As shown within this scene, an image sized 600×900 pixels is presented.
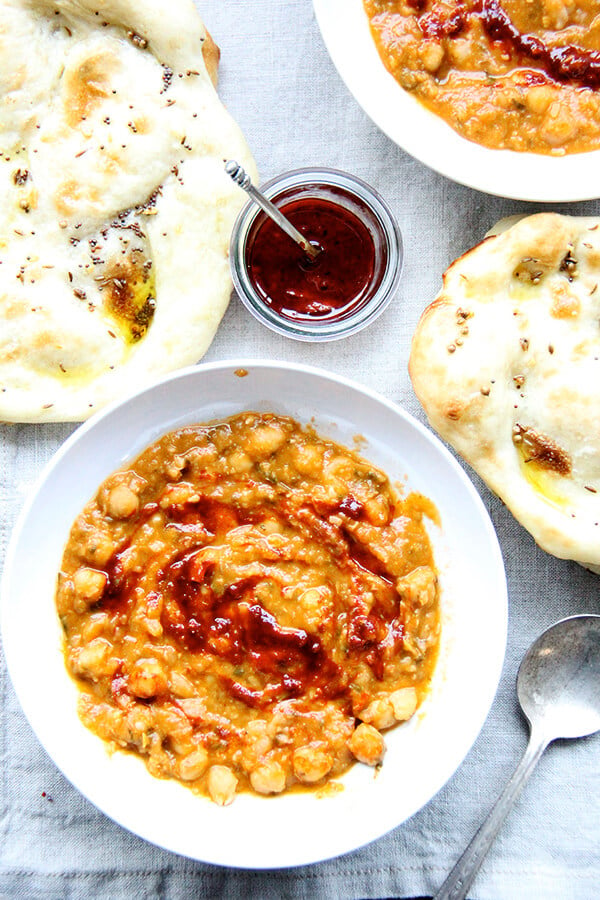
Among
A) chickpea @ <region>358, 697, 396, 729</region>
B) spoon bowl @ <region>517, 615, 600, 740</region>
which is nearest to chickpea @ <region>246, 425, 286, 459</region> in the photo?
chickpea @ <region>358, 697, 396, 729</region>

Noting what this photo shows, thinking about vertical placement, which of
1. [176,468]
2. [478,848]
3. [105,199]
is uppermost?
[105,199]

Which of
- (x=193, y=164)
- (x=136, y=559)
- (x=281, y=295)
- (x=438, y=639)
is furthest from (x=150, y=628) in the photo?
(x=193, y=164)

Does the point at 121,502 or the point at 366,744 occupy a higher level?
the point at 121,502

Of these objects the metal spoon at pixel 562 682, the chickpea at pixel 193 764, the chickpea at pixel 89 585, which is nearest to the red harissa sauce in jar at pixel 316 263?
the chickpea at pixel 89 585

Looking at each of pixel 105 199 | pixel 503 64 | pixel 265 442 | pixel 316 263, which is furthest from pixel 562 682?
pixel 105 199

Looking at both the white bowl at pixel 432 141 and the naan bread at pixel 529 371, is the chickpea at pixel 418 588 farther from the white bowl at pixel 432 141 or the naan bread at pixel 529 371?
the white bowl at pixel 432 141

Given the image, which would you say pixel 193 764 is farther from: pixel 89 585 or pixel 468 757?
pixel 468 757

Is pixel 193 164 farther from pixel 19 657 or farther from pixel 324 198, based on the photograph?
pixel 19 657
